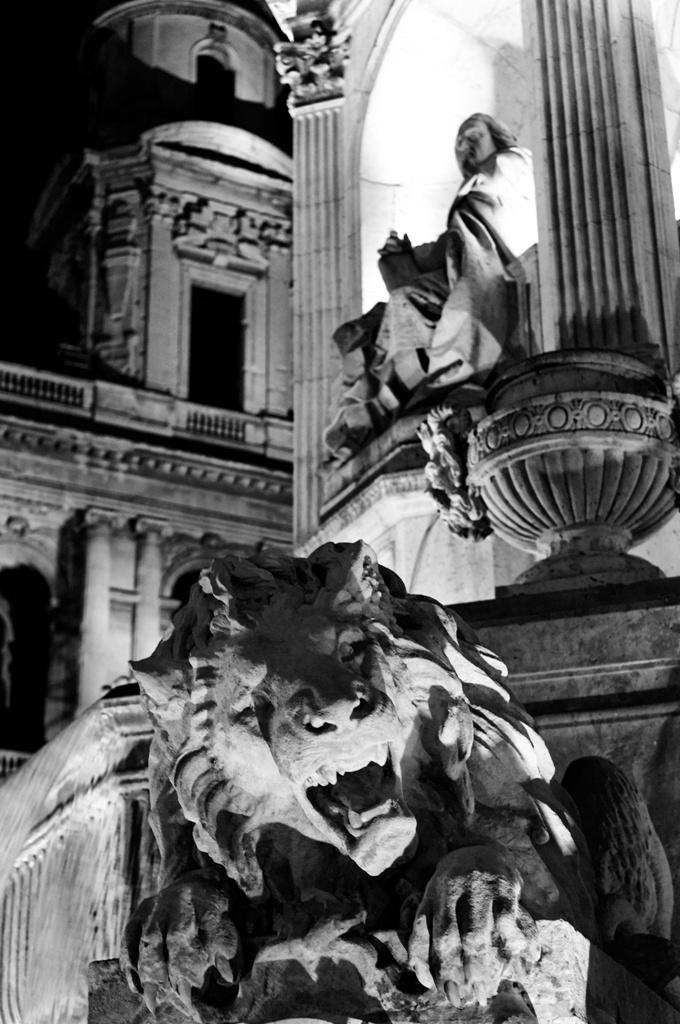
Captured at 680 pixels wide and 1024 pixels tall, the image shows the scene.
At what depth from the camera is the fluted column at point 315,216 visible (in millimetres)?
12359

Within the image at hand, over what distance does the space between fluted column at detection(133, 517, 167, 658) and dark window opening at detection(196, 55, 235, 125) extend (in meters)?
9.34

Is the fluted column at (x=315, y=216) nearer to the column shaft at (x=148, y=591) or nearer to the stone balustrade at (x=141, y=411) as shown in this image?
the column shaft at (x=148, y=591)

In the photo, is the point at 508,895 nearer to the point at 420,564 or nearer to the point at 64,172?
the point at 420,564

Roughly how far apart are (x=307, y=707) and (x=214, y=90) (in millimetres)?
40951

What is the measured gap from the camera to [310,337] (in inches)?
493

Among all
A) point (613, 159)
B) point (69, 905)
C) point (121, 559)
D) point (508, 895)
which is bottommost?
point (508, 895)

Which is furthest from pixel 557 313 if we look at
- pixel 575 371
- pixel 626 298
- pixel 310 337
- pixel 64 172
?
pixel 64 172

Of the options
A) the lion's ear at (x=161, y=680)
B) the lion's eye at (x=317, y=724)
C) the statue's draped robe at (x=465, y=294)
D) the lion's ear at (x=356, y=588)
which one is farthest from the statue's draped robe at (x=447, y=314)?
the lion's eye at (x=317, y=724)

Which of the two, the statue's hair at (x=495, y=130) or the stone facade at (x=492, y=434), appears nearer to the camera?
the stone facade at (x=492, y=434)

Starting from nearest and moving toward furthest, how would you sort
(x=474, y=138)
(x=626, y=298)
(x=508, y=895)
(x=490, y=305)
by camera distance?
(x=508, y=895) → (x=626, y=298) → (x=490, y=305) → (x=474, y=138)

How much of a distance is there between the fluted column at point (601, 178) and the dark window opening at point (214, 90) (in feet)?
111

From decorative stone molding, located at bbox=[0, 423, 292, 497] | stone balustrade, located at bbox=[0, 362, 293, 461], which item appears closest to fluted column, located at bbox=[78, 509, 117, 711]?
decorative stone molding, located at bbox=[0, 423, 292, 497]

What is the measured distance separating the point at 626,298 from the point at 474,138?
75.8 inches

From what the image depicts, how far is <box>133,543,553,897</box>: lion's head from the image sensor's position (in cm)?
425
